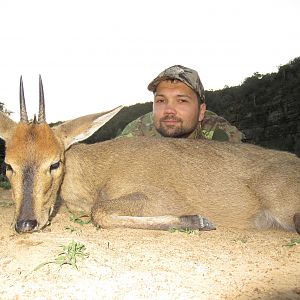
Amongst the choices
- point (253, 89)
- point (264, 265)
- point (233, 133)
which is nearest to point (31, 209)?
point (264, 265)

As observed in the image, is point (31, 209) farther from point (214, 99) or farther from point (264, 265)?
point (214, 99)

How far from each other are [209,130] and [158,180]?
434cm

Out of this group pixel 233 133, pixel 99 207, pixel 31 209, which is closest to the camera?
pixel 31 209

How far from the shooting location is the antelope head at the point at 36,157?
4844 millimetres

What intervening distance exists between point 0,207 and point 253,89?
68.0 ft

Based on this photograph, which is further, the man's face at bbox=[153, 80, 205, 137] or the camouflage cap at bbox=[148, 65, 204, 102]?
the man's face at bbox=[153, 80, 205, 137]

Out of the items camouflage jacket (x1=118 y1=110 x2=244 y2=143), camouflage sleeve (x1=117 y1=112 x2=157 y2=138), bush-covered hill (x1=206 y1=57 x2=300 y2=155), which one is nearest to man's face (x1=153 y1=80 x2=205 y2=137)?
camouflage jacket (x1=118 y1=110 x2=244 y2=143)

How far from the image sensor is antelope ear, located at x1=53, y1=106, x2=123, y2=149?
5840 mm

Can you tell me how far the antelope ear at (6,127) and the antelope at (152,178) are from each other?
0.01m

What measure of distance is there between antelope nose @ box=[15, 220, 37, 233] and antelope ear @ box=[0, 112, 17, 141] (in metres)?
1.49

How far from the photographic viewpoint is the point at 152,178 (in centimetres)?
592

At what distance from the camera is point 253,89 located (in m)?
25.5

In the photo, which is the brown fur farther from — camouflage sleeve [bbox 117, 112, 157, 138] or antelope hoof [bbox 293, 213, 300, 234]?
camouflage sleeve [bbox 117, 112, 157, 138]

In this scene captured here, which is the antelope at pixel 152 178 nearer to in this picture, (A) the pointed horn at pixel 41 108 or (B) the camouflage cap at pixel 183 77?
(A) the pointed horn at pixel 41 108
